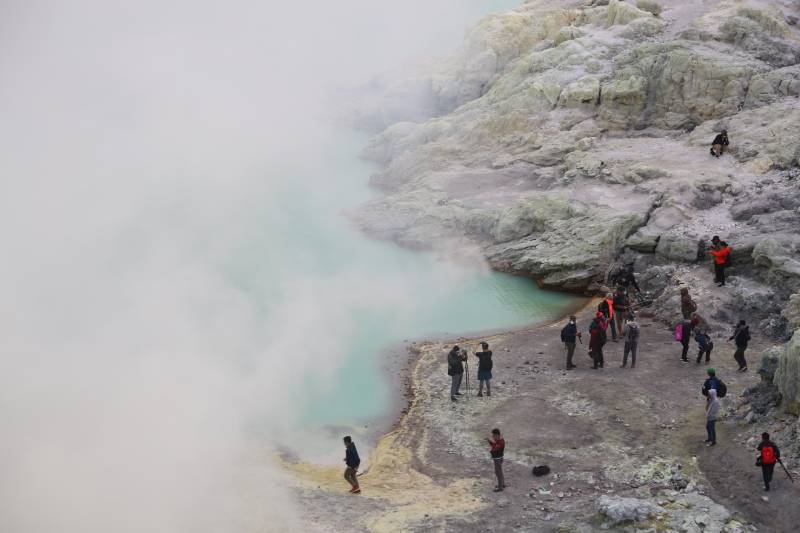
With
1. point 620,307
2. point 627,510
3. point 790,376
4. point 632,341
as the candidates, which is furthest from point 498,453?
point 620,307

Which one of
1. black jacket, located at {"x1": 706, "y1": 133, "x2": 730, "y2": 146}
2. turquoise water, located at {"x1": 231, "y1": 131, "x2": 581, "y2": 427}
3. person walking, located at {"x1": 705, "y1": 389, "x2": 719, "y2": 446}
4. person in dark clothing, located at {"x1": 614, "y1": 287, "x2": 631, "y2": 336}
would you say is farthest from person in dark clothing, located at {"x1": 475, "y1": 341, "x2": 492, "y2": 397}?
black jacket, located at {"x1": 706, "y1": 133, "x2": 730, "y2": 146}

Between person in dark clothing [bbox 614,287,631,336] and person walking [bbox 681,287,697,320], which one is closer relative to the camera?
person walking [bbox 681,287,697,320]

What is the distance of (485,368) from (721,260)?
297 inches

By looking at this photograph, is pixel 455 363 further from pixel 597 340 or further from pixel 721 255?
pixel 721 255

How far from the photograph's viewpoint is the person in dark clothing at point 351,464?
1322 centimetres

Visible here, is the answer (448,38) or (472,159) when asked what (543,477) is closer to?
(472,159)

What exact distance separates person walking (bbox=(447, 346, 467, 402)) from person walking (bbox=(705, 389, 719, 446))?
504 cm

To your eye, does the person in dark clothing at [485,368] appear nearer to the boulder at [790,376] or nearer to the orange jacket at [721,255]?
the boulder at [790,376]

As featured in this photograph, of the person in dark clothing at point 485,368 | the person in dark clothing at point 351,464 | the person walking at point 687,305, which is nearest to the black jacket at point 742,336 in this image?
the person walking at point 687,305

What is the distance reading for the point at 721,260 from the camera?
19.8 m

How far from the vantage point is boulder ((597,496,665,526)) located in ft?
35.6

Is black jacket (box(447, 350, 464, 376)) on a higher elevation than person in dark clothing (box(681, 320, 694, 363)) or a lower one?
lower

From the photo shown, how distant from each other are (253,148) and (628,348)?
93.3 ft

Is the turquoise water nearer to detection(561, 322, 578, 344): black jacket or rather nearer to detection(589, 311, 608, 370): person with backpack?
detection(561, 322, 578, 344): black jacket
